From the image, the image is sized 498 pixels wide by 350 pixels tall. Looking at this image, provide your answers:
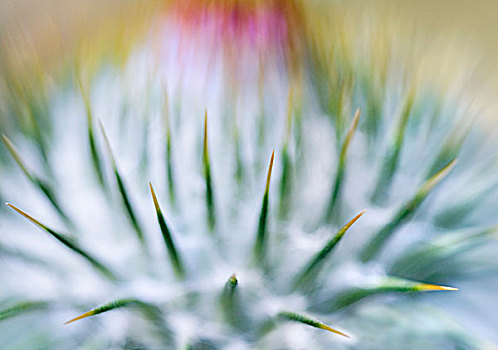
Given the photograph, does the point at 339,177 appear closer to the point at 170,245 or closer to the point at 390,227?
the point at 390,227

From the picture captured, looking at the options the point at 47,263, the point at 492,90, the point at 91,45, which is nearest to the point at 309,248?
the point at 47,263

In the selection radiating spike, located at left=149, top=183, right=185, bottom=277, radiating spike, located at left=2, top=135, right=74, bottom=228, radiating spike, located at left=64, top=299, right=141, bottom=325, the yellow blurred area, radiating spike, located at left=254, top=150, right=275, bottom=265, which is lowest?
radiating spike, located at left=64, top=299, right=141, bottom=325

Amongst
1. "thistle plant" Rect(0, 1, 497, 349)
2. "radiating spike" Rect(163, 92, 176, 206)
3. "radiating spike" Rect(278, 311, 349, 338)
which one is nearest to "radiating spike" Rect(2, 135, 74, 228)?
"thistle plant" Rect(0, 1, 497, 349)

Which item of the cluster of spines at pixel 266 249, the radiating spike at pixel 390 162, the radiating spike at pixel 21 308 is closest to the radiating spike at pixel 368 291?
the cluster of spines at pixel 266 249

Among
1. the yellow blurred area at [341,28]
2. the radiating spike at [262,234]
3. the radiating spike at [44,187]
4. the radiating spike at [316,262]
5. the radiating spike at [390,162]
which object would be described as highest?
the yellow blurred area at [341,28]

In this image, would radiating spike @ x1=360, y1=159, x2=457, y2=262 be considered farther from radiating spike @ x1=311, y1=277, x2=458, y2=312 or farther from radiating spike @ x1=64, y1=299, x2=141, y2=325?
radiating spike @ x1=64, y1=299, x2=141, y2=325

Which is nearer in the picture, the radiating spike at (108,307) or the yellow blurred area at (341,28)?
the radiating spike at (108,307)

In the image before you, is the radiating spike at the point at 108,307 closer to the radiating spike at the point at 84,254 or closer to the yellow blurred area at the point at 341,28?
the radiating spike at the point at 84,254

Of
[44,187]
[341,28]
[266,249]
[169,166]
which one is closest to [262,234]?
[266,249]

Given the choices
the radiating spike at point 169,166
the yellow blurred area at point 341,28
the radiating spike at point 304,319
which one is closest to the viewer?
the radiating spike at point 304,319

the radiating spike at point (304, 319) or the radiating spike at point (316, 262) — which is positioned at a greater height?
the radiating spike at point (316, 262)
